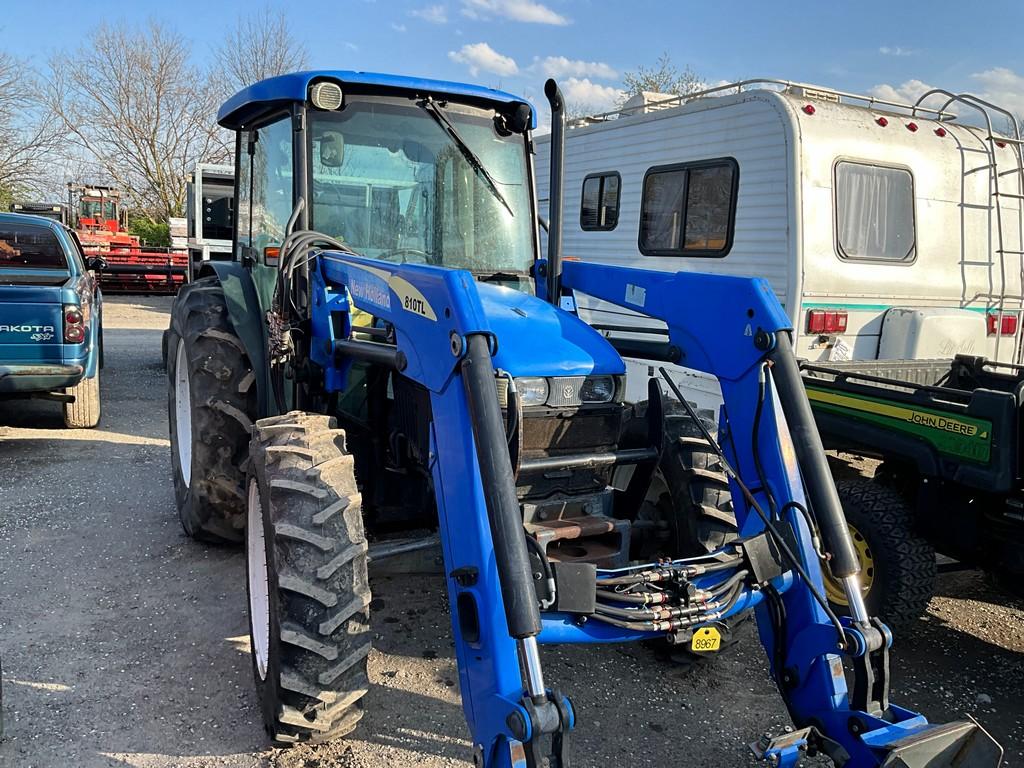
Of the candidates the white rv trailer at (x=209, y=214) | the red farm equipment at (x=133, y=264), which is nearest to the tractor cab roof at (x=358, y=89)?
the white rv trailer at (x=209, y=214)

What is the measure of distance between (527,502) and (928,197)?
18.3ft

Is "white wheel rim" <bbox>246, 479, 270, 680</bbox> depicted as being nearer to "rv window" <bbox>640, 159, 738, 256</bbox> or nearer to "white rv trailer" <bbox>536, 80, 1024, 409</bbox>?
"white rv trailer" <bbox>536, 80, 1024, 409</bbox>

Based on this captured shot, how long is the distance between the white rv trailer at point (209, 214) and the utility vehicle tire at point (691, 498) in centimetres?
989

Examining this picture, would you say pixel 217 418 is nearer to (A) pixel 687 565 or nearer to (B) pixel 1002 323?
(A) pixel 687 565

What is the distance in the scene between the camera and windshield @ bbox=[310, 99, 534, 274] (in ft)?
13.0

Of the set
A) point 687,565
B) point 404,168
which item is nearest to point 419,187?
point 404,168

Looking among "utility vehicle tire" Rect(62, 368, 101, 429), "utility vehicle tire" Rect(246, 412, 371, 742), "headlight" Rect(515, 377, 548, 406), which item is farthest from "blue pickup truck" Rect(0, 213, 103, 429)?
"headlight" Rect(515, 377, 548, 406)

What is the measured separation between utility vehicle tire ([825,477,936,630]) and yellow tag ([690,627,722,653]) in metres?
1.57

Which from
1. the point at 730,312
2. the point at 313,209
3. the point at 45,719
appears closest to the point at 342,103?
the point at 313,209

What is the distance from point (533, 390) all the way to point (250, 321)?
2.16 metres

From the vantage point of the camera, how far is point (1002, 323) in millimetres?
7297

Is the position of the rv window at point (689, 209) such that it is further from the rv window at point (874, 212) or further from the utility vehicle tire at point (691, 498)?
the utility vehicle tire at point (691, 498)

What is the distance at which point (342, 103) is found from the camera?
3.88 metres

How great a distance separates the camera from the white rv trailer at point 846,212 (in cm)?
645
